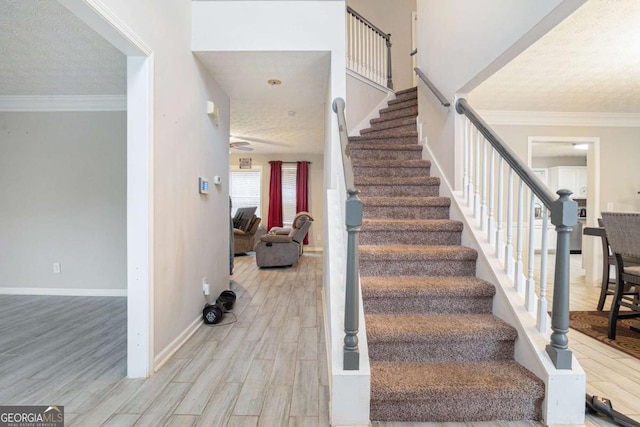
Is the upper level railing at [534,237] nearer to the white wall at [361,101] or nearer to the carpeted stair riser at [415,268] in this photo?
the carpeted stair riser at [415,268]

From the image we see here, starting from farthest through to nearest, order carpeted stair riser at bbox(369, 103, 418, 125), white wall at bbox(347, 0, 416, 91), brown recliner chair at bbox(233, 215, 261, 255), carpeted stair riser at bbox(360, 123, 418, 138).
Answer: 1. brown recliner chair at bbox(233, 215, 261, 255)
2. white wall at bbox(347, 0, 416, 91)
3. carpeted stair riser at bbox(369, 103, 418, 125)
4. carpeted stair riser at bbox(360, 123, 418, 138)

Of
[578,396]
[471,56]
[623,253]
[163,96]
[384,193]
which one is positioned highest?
[471,56]

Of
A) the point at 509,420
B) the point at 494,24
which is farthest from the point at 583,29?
the point at 509,420

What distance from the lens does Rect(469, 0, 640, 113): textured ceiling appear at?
83.0 inches

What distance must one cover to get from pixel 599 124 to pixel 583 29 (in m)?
2.81

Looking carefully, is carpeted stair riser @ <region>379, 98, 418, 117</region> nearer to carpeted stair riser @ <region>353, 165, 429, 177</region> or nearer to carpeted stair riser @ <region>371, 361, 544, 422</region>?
carpeted stair riser @ <region>353, 165, 429, 177</region>

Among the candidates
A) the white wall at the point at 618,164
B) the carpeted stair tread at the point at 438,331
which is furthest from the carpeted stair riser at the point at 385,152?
the carpeted stair tread at the point at 438,331

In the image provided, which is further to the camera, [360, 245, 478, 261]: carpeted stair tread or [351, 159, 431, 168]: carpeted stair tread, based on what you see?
[351, 159, 431, 168]: carpeted stair tread

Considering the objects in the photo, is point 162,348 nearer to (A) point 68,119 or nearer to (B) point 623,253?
(A) point 68,119

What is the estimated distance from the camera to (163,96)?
2.10 metres

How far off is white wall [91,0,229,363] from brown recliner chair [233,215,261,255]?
133 inches

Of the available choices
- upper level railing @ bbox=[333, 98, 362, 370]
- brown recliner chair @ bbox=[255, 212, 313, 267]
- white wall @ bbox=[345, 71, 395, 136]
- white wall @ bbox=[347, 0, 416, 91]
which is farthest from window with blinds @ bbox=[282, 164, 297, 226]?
upper level railing @ bbox=[333, 98, 362, 370]

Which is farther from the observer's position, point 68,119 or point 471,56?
point 68,119

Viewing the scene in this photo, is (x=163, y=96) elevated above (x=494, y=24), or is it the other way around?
(x=494, y=24)
